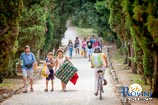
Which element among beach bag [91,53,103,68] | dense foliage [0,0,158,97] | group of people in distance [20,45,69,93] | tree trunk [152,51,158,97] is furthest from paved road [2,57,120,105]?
dense foliage [0,0,158,97]

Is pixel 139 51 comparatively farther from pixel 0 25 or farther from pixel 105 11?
pixel 105 11

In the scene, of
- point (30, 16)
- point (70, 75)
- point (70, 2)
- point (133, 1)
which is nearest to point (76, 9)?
point (70, 2)

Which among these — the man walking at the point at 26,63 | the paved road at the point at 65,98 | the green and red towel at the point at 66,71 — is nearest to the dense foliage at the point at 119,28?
the man walking at the point at 26,63

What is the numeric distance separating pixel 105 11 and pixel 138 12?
85.4 feet

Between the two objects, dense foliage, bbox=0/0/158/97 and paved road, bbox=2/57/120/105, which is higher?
dense foliage, bbox=0/0/158/97

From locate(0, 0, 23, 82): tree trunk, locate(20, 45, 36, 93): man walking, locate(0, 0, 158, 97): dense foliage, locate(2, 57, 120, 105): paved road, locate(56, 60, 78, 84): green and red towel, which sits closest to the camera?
locate(0, 0, 158, 97): dense foliage

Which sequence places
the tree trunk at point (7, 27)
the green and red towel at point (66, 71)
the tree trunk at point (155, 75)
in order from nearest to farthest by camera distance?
1. the tree trunk at point (155, 75)
2. the tree trunk at point (7, 27)
3. the green and red towel at point (66, 71)

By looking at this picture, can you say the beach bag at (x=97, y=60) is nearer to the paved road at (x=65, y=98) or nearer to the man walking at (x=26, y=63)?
the paved road at (x=65, y=98)

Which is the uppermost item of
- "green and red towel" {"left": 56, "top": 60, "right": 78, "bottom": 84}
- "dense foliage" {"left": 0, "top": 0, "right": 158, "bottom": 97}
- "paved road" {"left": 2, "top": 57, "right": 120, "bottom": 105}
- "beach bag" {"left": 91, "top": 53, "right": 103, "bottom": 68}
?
"dense foliage" {"left": 0, "top": 0, "right": 158, "bottom": 97}

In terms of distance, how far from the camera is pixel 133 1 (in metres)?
15.5

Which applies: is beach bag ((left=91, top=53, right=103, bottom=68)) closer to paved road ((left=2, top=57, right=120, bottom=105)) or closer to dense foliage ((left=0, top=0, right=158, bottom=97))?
paved road ((left=2, top=57, right=120, bottom=105))

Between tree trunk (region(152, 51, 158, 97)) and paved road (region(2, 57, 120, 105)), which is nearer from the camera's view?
tree trunk (region(152, 51, 158, 97))

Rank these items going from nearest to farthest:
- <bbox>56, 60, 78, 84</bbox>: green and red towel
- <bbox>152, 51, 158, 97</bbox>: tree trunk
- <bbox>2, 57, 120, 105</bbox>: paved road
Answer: <bbox>152, 51, 158, 97</bbox>: tree trunk < <bbox>2, 57, 120, 105</bbox>: paved road < <bbox>56, 60, 78, 84</bbox>: green and red towel

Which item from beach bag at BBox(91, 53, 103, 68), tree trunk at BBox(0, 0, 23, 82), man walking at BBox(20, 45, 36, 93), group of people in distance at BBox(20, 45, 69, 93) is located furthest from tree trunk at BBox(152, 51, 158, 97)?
tree trunk at BBox(0, 0, 23, 82)
